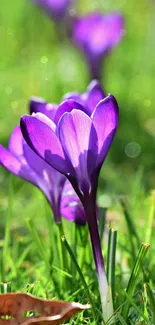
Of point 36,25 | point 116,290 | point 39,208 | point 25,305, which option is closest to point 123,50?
point 36,25

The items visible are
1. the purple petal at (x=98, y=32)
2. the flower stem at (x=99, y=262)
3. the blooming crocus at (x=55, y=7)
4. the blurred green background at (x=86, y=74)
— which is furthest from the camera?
the blooming crocus at (x=55, y=7)

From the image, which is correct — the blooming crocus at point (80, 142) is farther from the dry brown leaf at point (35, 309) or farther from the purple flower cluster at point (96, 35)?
the purple flower cluster at point (96, 35)

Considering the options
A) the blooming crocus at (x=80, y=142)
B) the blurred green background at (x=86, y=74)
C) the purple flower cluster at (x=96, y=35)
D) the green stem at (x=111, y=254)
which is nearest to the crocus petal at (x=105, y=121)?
the blooming crocus at (x=80, y=142)

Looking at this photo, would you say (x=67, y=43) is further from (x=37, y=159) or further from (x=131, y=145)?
(x=37, y=159)

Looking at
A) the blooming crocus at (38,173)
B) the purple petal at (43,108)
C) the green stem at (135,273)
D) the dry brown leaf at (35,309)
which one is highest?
the purple petal at (43,108)

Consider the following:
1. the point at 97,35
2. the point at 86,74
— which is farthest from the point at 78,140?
the point at 86,74
